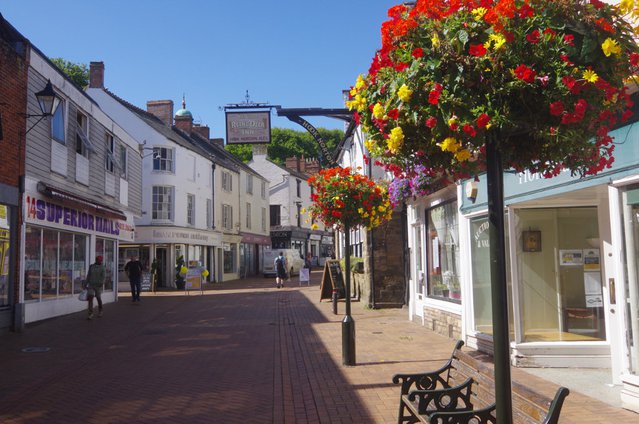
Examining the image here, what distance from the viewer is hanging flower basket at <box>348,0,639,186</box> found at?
2.94 meters

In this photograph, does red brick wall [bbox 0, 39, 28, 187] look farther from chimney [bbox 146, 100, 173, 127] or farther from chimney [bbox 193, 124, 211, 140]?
chimney [bbox 193, 124, 211, 140]

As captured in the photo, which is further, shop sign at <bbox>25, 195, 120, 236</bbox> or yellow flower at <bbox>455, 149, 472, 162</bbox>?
shop sign at <bbox>25, 195, 120, 236</bbox>

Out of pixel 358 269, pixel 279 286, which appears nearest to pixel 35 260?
pixel 358 269

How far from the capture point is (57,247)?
15.8 metres

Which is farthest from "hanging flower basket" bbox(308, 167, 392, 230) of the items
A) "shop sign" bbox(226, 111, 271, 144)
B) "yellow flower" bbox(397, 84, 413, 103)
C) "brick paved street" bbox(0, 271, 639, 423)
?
"shop sign" bbox(226, 111, 271, 144)

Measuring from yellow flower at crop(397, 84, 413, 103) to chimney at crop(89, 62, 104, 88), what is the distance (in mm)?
29021

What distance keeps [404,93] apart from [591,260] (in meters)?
6.52

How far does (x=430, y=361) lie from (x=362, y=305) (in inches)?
380

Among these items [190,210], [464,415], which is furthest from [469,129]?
[190,210]

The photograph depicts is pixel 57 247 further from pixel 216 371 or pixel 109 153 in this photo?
pixel 216 371

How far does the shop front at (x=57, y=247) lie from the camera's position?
13938 mm

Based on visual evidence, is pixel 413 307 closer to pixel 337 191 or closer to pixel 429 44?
pixel 337 191

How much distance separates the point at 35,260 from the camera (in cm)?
1432

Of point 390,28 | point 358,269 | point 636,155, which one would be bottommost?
point 358,269
